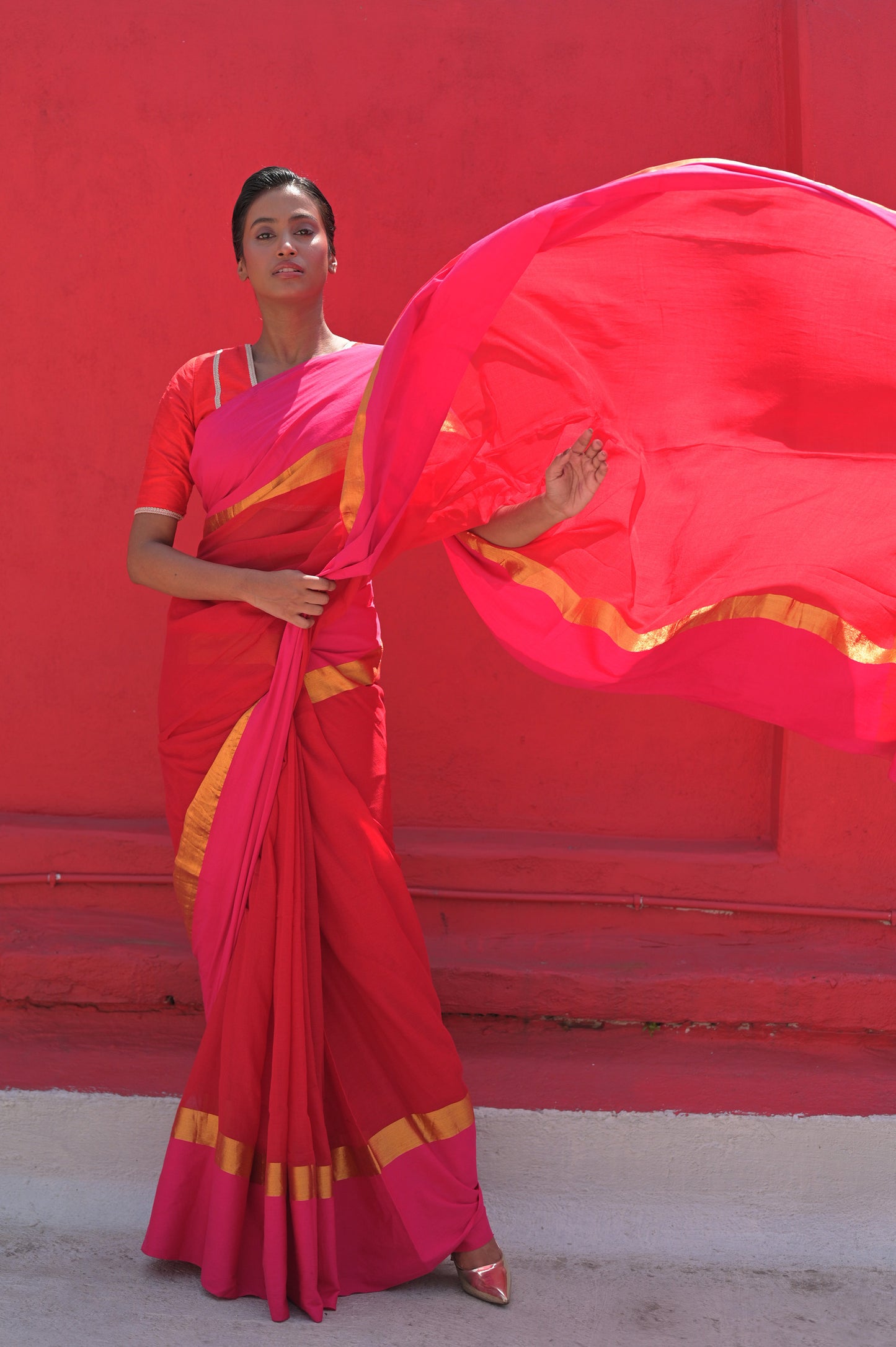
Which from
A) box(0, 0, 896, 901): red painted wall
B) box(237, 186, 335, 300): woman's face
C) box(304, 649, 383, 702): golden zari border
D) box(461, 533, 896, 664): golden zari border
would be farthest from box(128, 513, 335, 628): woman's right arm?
box(0, 0, 896, 901): red painted wall

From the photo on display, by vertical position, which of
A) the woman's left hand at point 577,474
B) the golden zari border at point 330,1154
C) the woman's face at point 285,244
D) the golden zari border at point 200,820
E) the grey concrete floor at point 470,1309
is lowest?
the grey concrete floor at point 470,1309

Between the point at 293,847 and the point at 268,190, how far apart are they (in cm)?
121

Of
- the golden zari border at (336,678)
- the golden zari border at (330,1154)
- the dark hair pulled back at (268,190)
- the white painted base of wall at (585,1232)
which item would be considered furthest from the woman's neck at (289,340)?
the white painted base of wall at (585,1232)

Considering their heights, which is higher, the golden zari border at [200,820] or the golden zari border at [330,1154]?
the golden zari border at [200,820]

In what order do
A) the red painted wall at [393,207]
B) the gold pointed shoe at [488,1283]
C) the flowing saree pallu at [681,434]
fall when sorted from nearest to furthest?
1. the flowing saree pallu at [681,434]
2. the gold pointed shoe at [488,1283]
3. the red painted wall at [393,207]

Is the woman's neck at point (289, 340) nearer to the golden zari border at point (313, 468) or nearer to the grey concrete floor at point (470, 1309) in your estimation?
the golden zari border at point (313, 468)

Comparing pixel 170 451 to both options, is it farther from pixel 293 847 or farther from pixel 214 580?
pixel 293 847

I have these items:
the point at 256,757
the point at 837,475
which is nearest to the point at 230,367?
the point at 256,757

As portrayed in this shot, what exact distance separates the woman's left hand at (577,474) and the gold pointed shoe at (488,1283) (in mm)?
1391

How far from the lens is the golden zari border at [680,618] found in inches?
81.3

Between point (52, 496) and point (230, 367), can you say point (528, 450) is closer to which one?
point (230, 367)

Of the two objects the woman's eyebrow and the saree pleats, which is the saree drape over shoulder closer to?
the saree pleats

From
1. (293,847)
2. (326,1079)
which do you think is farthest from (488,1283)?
(293,847)

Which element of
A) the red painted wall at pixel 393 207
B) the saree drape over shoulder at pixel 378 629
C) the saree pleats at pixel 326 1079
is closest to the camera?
the saree drape over shoulder at pixel 378 629
